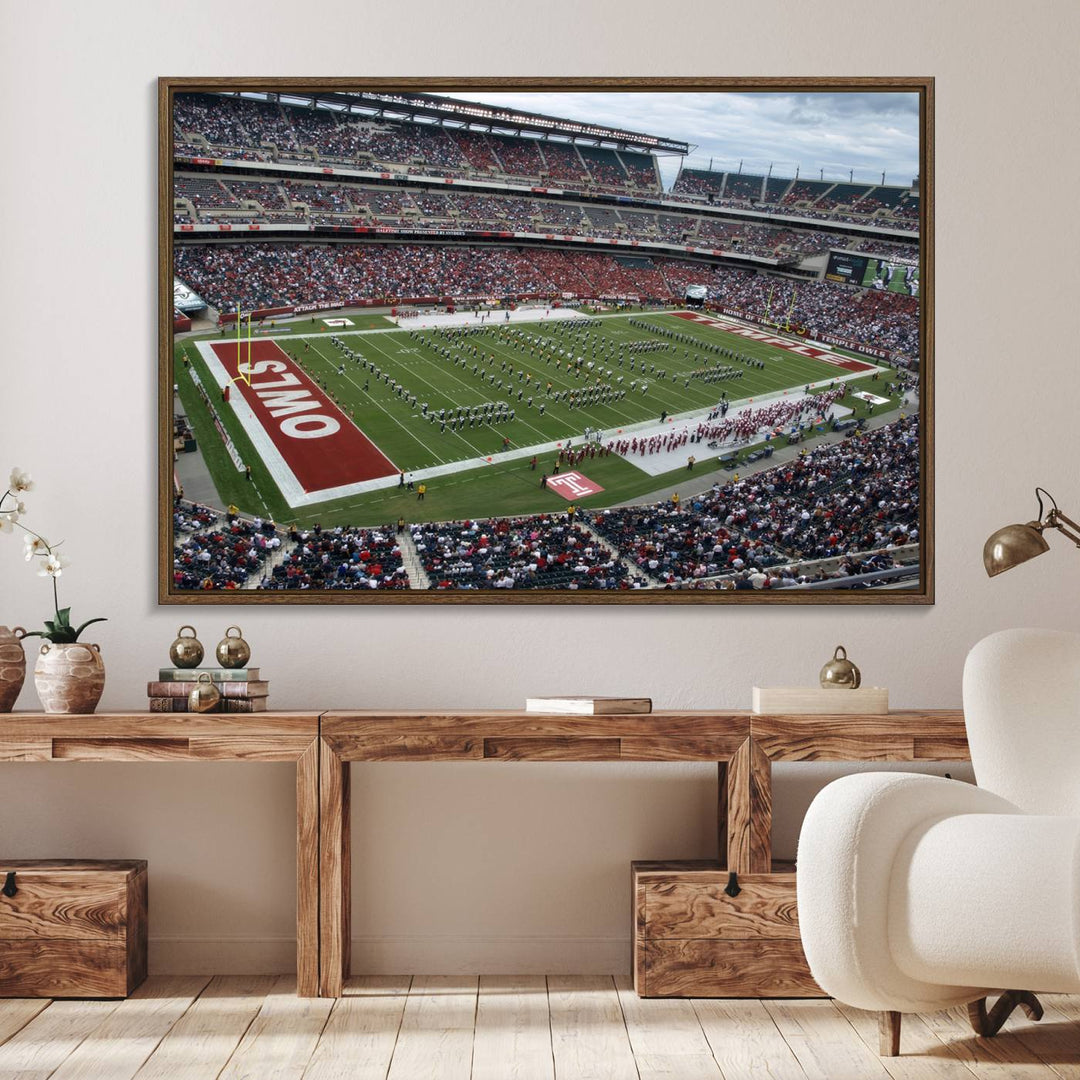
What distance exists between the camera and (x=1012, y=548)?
268cm

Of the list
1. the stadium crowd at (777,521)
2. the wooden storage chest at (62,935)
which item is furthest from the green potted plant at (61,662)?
the stadium crowd at (777,521)

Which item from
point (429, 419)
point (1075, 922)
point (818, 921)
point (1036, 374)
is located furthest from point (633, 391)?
point (1075, 922)

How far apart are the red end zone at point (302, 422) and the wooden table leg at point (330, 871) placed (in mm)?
821

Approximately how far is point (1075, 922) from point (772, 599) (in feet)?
4.65

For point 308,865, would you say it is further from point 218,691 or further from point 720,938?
point 720,938

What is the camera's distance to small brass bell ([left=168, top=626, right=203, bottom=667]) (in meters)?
3.07

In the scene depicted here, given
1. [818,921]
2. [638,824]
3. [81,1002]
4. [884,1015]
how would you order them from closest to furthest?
1. [818,921]
2. [884,1015]
3. [81,1002]
4. [638,824]

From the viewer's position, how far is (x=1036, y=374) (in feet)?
11.1

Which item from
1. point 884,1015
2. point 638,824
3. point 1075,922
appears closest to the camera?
point 1075,922

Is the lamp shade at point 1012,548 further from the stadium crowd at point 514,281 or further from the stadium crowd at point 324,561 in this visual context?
the stadium crowd at point 324,561

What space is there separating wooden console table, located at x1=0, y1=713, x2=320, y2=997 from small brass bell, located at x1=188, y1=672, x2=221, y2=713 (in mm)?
26

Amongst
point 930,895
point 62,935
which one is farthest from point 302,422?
point 930,895

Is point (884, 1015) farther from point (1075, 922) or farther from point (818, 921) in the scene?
point (1075, 922)

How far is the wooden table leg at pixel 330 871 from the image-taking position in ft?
9.60
